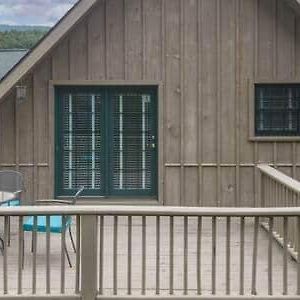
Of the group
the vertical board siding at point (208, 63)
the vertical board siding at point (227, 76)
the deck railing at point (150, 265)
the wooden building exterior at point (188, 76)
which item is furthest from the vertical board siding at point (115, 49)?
the deck railing at point (150, 265)

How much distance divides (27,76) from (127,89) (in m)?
1.54

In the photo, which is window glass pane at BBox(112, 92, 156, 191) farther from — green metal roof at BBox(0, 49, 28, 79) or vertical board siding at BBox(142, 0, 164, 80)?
green metal roof at BBox(0, 49, 28, 79)

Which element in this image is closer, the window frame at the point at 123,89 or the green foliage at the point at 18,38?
the window frame at the point at 123,89

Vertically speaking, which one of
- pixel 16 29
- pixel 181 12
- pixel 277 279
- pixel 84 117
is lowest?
pixel 277 279

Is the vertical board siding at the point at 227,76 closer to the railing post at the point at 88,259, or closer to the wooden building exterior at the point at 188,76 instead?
the wooden building exterior at the point at 188,76

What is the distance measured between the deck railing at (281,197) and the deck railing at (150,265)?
0.63ft

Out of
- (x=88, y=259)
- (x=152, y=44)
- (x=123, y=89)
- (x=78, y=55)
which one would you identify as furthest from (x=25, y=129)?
(x=88, y=259)

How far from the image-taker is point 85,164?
10.8m

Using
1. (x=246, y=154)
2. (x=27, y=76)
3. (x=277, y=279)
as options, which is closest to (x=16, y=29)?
(x=27, y=76)

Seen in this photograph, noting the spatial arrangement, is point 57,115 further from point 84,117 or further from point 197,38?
point 197,38

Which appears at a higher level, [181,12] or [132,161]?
[181,12]

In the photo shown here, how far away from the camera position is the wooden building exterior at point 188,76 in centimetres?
1057

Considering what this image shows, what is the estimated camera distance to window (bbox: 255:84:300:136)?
34.9 feet

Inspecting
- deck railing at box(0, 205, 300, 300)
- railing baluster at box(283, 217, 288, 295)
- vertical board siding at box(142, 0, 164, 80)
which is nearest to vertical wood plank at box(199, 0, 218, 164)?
vertical board siding at box(142, 0, 164, 80)
